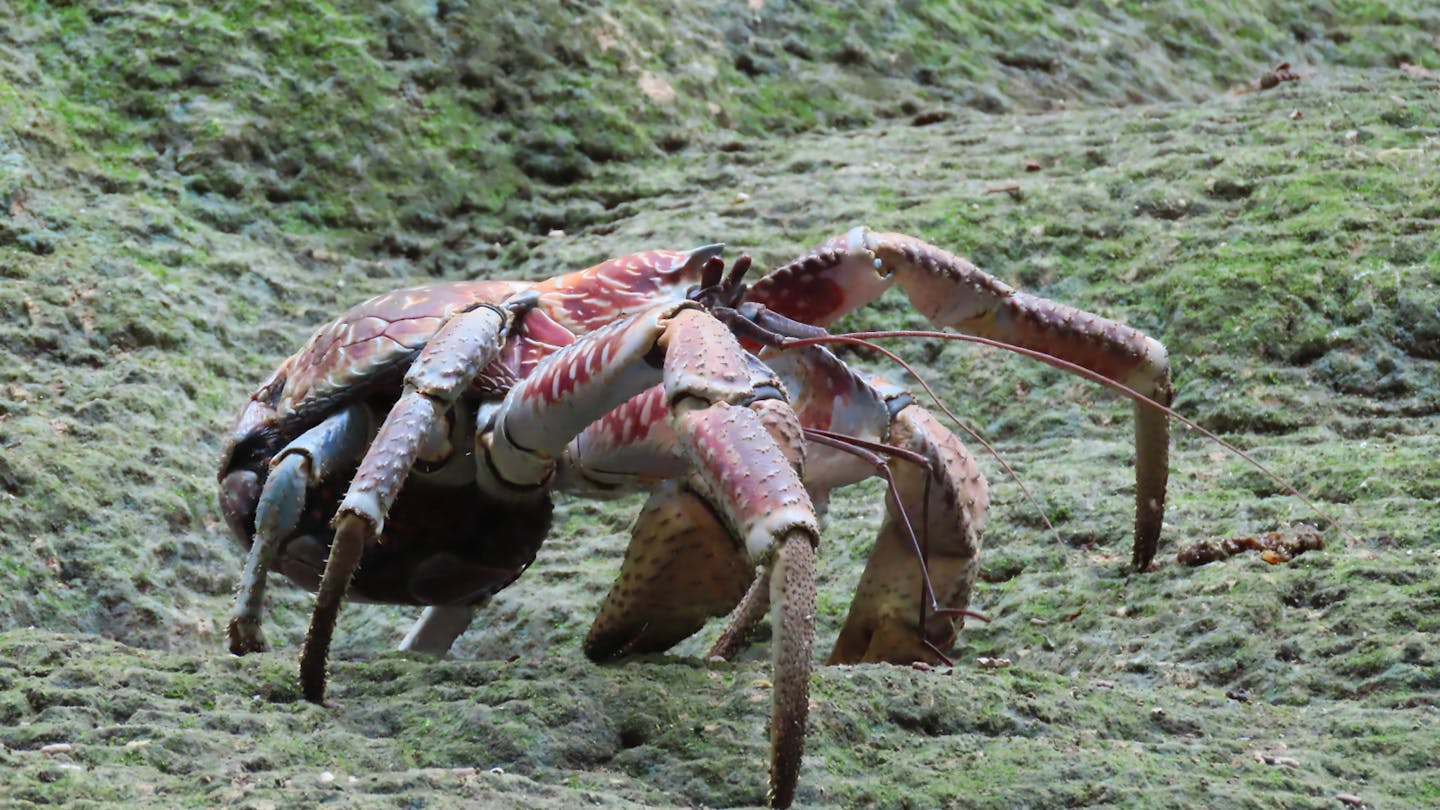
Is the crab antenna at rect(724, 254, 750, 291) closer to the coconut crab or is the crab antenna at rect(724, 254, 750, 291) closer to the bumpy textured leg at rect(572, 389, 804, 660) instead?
the coconut crab

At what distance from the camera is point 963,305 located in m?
3.92

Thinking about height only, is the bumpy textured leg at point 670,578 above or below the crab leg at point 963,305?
below

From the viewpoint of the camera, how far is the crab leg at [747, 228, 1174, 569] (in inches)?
152

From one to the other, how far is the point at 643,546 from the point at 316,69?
4.18 m

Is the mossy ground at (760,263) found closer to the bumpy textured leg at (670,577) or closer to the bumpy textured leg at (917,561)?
the bumpy textured leg at (670,577)

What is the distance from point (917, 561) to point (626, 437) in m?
0.82

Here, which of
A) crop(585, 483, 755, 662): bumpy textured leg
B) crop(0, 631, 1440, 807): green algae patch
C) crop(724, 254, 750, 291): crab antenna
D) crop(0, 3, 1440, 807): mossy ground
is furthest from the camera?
crop(724, 254, 750, 291): crab antenna

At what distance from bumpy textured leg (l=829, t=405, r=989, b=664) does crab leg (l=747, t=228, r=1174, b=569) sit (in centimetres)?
35

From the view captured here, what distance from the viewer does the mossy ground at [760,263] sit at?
8.63ft

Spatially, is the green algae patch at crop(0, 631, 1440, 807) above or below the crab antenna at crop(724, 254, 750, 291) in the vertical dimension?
below

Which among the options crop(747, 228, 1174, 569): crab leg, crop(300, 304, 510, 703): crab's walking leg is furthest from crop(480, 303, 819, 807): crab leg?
crop(747, 228, 1174, 569): crab leg

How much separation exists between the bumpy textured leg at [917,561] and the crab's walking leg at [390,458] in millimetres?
1079

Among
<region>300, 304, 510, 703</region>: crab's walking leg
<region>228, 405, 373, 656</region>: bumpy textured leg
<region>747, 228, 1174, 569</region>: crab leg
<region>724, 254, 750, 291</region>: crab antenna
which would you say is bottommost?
<region>228, 405, 373, 656</region>: bumpy textured leg

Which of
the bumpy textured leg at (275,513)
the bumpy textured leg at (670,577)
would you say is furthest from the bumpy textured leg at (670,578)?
the bumpy textured leg at (275,513)
